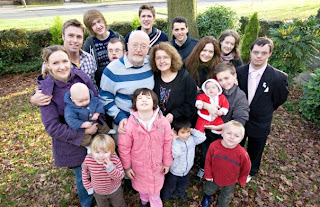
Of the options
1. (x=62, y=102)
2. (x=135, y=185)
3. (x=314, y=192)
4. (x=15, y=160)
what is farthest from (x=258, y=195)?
(x=15, y=160)

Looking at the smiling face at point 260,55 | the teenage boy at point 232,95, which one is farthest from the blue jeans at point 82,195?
the smiling face at point 260,55

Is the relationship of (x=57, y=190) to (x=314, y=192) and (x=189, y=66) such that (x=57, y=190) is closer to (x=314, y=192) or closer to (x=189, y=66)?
(x=189, y=66)

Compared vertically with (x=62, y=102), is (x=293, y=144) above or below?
below

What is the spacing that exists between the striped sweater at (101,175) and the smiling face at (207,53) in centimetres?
209

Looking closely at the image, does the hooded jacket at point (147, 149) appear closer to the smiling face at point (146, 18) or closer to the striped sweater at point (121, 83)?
the striped sweater at point (121, 83)

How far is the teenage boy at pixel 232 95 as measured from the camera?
10.1 feet

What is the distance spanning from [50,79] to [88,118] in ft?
2.16

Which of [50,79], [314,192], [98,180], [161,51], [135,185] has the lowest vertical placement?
[314,192]

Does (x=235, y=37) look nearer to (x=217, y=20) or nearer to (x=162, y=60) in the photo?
(x=162, y=60)

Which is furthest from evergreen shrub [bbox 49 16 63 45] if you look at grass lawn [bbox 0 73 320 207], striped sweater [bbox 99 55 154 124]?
striped sweater [bbox 99 55 154 124]

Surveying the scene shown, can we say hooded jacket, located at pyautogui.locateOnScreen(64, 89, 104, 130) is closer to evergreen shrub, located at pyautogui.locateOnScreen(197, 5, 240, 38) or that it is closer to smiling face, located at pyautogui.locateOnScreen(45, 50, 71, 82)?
smiling face, located at pyautogui.locateOnScreen(45, 50, 71, 82)

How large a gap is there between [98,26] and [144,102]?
6.89 feet

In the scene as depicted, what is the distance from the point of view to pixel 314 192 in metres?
3.94

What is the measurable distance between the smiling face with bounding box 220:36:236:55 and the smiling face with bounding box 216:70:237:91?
0.89 meters
